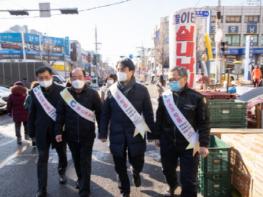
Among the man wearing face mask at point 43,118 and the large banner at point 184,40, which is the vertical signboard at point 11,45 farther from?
the man wearing face mask at point 43,118

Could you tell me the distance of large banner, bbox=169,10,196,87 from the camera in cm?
671

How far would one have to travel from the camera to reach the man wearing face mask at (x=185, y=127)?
349cm

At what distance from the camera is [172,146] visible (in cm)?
366

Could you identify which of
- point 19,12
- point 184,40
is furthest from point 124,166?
point 19,12

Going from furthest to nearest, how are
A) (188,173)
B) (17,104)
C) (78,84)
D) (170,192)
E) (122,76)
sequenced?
(17,104), (170,192), (78,84), (122,76), (188,173)

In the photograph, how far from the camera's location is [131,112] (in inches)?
147

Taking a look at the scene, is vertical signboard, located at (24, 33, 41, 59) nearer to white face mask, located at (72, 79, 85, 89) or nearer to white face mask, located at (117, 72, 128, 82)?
white face mask, located at (72, 79, 85, 89)

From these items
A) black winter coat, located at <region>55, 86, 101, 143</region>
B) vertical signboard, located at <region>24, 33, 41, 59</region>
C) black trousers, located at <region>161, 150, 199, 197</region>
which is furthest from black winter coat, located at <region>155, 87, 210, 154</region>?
vertical signboard, located at <region>24, 33, 41, 59</region>

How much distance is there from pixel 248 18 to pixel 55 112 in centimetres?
5366

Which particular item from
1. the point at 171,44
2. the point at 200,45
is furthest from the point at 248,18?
the point at 171,44

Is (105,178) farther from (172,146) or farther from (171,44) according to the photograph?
(171,44)

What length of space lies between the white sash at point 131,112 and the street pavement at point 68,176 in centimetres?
121

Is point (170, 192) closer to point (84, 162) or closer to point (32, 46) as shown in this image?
point (84, 162)

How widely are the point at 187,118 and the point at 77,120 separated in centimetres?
156
